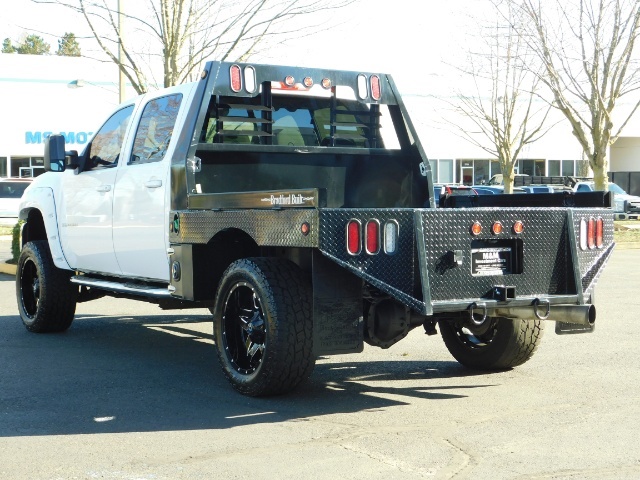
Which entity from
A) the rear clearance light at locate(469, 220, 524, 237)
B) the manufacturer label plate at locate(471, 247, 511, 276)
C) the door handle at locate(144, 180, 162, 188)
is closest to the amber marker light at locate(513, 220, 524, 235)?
the rear clearance light at locate(469, 220, 524, 237)

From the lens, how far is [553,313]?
636 centimetres

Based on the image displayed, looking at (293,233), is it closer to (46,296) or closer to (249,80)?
(249,80)

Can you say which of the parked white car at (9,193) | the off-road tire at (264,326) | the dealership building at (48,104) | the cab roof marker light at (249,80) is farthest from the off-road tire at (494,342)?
the dealership building at (48,104)

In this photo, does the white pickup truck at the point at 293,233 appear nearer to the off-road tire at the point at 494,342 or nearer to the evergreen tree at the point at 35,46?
the off-road tire at the point at 494,342

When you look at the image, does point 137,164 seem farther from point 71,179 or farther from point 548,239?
point 548,239

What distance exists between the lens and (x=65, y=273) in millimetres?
9648

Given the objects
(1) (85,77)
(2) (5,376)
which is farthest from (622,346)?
(1) (85,77)

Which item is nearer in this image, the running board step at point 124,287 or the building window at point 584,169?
the running board step at point 124,287

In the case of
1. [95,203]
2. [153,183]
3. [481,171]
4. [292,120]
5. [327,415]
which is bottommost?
[327,415]

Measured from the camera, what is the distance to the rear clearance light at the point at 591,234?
672 cm

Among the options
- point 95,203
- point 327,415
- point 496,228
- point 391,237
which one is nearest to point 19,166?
point 95,203

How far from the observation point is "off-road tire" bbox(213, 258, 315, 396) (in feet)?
20.3

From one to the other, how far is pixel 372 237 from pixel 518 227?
1.07 m

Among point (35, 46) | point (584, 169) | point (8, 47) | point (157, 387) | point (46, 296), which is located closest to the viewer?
point (157, 387)
